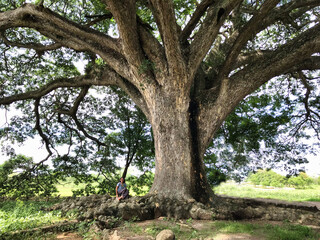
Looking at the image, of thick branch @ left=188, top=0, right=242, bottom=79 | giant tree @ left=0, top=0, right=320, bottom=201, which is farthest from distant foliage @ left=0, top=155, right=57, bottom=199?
thick branch @ left=188, top=0, right=242, bottom=79

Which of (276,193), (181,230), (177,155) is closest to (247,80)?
(177,155)

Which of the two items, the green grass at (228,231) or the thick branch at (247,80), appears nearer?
the green grass at (228,231)

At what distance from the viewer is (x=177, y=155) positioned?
5.32m

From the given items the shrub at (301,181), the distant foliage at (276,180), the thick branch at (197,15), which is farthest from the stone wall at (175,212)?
the shrub at (301,181)

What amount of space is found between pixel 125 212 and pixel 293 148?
7630 millimetres

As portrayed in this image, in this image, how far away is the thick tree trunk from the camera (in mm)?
5160

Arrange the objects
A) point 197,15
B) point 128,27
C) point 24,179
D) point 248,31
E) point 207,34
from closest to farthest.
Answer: point 128,27 → point 207,34 → point 248,31 → point 197,15 → point 24,179

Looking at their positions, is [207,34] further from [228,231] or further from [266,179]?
[266,179]

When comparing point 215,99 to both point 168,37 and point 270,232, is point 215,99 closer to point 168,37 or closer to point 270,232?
point 168,37

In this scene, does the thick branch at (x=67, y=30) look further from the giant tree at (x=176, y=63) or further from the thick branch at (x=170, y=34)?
the thick branch at (x=170, y=34)

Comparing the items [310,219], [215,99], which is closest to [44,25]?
[215,99]

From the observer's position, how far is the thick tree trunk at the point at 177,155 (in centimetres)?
516

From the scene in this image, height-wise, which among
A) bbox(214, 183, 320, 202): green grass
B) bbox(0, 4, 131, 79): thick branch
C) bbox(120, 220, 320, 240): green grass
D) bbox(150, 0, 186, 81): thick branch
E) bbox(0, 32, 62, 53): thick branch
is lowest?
bbox(214, 183, 320, 202): green grass

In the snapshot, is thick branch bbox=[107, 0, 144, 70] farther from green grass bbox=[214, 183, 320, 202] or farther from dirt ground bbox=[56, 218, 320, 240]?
green grass bbox=[214, 183, 320, 202]
